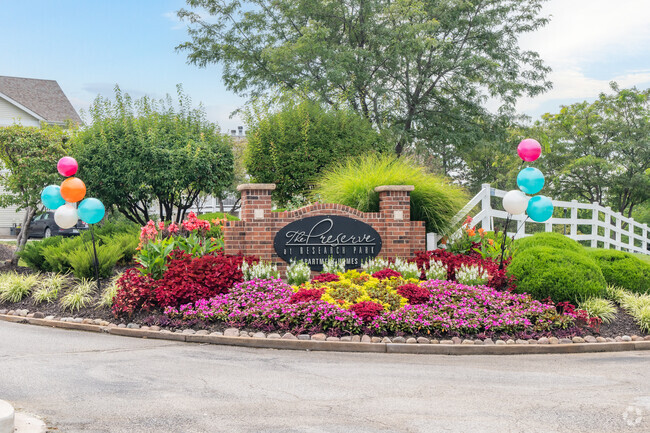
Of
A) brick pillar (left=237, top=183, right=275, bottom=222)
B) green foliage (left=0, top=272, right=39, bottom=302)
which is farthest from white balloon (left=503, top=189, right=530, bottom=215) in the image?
green foliage (left=0, top=272, right=39, bottom=302)

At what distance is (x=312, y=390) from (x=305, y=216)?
18.2 feet

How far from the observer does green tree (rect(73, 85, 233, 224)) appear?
15.4 m

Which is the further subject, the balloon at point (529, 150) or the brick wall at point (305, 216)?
the brick wall at point (305, 216)

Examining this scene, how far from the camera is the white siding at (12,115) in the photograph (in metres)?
31.1

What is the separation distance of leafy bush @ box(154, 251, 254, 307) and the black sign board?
1.30 m

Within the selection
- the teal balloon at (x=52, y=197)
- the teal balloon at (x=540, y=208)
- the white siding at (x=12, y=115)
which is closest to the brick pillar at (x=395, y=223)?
the teal balloon at (x=540, y=208)

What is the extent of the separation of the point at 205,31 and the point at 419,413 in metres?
22.8

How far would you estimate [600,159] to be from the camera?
2886 centimetres

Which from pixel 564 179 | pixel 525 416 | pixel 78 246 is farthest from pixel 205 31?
pixel 525 416

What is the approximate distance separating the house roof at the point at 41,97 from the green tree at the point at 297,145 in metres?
19.0

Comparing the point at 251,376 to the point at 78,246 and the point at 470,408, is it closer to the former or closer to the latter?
the point at 470,408

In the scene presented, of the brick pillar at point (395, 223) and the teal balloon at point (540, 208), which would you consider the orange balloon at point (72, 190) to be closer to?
the brick pillar at point (395, 223)

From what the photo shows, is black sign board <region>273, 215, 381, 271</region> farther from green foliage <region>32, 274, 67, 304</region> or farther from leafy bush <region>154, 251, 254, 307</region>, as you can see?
green foliage <region>32, 274, 67, 304</region>

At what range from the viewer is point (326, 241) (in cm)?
1118
